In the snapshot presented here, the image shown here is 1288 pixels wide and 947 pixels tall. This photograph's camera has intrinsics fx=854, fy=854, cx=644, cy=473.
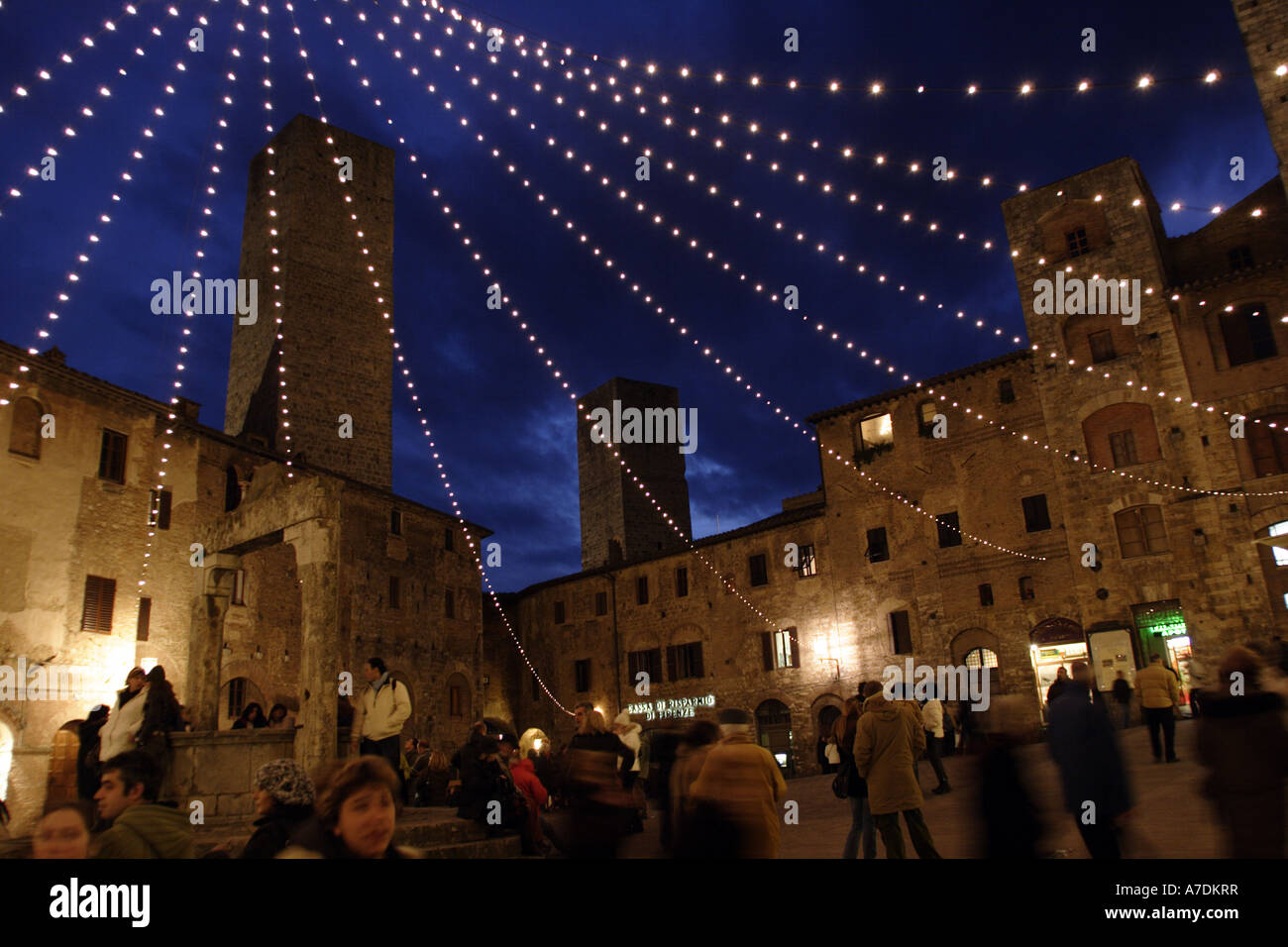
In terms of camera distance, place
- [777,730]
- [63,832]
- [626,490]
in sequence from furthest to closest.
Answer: [626,490] → [777,730] → [63,832]

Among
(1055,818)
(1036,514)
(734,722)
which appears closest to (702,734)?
(734,722)

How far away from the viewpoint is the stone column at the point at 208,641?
10878 mm

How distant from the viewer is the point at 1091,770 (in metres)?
4.62

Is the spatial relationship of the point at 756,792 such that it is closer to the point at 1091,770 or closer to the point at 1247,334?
the point at 1091,770

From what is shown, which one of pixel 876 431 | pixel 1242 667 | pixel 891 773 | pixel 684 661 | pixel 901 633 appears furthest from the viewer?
pixel 684 661

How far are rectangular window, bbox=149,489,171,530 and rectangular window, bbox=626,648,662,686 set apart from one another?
49.9 feet

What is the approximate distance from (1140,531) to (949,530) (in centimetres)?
446

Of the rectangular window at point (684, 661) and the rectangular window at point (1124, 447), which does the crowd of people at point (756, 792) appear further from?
the rectangular window at point (684, 661)

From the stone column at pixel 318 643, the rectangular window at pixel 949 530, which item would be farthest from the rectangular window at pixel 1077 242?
A: the stone column at pixel 318 643

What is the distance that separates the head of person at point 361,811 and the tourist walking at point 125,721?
6.02 metres

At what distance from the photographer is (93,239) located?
1027 centimetres
